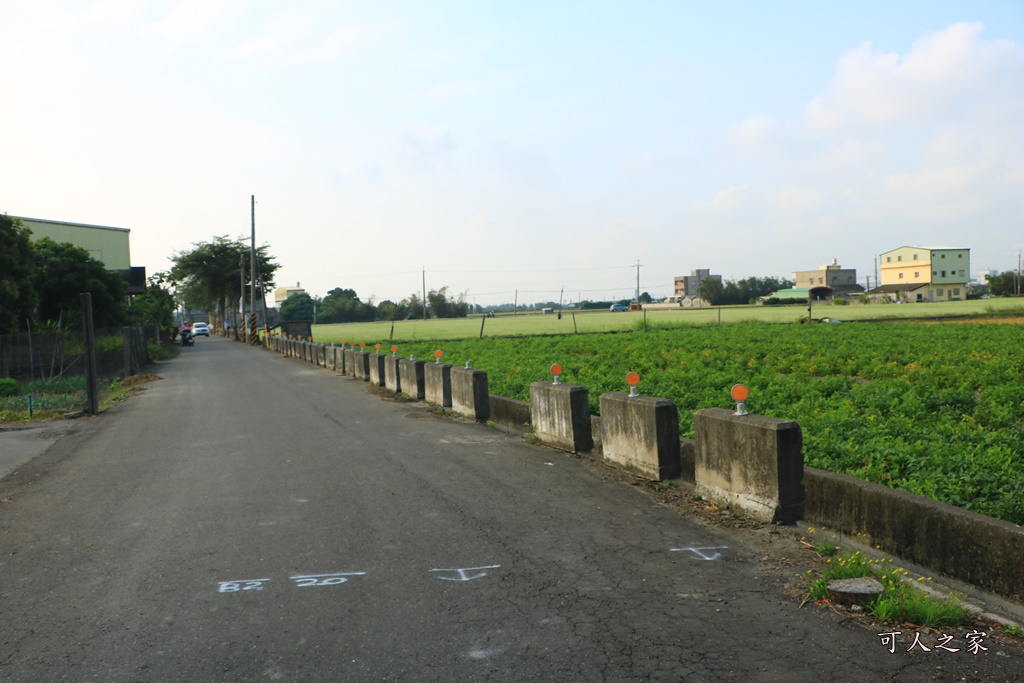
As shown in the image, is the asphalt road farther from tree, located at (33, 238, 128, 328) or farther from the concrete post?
tree, located at (33, 238, 128, 328)

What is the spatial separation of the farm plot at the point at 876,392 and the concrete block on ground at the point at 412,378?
5.00 ft

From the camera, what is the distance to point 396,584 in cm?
564

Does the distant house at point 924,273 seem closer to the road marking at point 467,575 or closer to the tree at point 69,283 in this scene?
the tree at point 69,283

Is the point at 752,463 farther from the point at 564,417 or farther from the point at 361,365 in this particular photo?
the point at 361,365

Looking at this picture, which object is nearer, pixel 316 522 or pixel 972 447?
pixel 316 522

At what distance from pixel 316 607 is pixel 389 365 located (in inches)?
629

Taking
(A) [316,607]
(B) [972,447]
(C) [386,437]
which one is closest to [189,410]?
(C) [386,437]

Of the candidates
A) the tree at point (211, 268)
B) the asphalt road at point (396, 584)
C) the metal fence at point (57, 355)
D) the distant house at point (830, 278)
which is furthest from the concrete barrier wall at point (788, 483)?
the distant house at point (830, 278)

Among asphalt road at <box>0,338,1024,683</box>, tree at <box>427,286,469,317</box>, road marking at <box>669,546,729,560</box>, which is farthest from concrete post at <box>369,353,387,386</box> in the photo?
tree at <box>427,286,469,317</box>

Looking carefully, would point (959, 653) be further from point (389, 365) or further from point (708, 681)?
point (389, 365)

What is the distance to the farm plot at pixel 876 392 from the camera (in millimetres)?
7605

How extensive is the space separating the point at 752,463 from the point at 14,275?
87.7 feet

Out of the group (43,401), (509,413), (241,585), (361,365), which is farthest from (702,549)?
(361,365)

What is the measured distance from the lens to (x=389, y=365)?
829 inches
